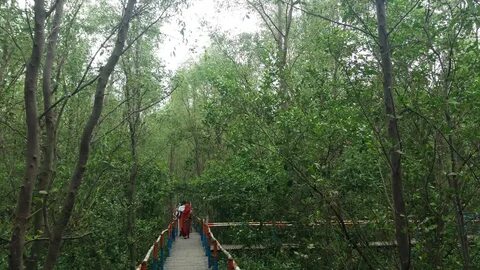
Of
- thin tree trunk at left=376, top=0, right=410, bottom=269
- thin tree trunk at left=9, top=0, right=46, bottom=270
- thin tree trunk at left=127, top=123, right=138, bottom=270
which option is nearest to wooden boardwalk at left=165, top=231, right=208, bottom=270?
thin tree trunk at left=127, top=123, right=138, bottom=270

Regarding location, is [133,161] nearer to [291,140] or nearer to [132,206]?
[132,206]

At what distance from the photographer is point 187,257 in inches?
553

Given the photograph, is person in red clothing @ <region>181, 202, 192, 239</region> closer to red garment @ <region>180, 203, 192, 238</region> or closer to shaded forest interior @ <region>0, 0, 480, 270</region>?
red garment @ <region>180, 203, 192, 238</region>

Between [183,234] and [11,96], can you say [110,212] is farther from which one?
[183,234]

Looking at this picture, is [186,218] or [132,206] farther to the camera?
[186,218]

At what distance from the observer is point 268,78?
8922 millimetres

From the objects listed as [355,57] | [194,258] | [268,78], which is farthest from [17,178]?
[355,57]

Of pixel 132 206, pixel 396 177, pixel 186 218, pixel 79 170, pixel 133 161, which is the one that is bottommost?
pixel 396 177

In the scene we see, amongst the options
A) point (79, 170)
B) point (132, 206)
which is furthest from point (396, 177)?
point (132, 206)

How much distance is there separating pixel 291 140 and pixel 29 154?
14.2ft

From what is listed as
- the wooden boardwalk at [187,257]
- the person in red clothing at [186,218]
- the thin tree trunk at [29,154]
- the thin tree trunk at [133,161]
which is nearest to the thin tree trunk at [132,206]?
the thin tree trunk at [133,161]

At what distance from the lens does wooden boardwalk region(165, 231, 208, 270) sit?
39.5ft

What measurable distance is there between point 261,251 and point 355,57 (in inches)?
383

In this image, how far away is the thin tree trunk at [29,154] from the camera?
256 cm
